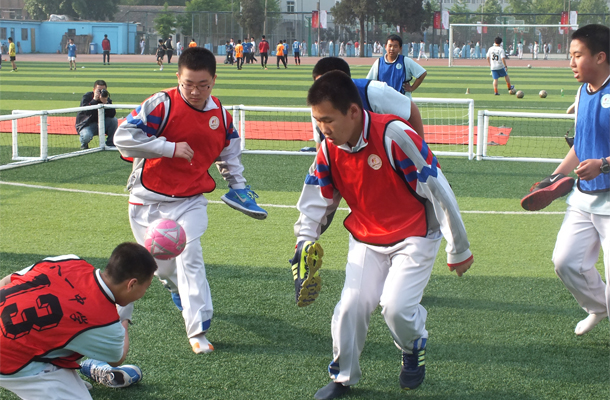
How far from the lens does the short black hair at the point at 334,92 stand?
3.42 metres

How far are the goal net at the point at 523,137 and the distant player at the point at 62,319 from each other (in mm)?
8346

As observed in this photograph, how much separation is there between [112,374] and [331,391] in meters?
1.28

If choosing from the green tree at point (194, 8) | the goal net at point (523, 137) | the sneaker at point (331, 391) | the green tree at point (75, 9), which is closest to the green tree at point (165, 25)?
the green tree at point (194, 8)

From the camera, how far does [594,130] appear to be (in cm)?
405

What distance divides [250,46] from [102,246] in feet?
141

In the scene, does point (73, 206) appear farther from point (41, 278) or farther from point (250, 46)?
point (250, 46)

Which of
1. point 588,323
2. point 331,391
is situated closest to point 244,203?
point 331,391

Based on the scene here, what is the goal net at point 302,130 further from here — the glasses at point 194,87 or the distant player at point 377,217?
the distant player at point 377,217

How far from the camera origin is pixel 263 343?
4.58 m

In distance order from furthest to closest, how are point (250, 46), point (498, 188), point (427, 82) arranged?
point (250, 46)
point (427, 82)
point (498, 188)

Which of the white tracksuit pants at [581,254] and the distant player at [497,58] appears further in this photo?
the distant player at [497,58]

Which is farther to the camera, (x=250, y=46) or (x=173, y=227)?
(x=250, y=46)

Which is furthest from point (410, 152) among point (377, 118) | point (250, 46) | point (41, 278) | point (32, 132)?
point (250, 46)

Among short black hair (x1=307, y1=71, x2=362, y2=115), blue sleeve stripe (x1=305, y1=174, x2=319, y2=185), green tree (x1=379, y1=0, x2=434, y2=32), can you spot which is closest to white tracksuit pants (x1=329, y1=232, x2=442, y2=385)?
blue sleeve stripe (x1=305, y1=174, x2=319, y2=185)
